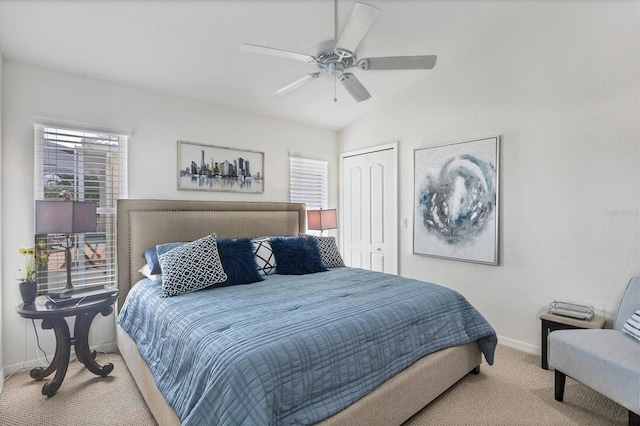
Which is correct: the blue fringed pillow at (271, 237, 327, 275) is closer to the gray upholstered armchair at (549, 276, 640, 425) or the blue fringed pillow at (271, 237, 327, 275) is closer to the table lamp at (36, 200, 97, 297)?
the table lamp at (36, 200, 97, 297)

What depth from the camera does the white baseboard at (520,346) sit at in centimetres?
298

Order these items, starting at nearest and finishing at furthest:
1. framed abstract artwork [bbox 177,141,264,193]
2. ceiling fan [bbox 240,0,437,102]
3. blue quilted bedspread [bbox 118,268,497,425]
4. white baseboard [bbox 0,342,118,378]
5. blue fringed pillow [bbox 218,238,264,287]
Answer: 1. blue quilted bedspread [bbox 118,268,497,425]
2. ceiling fan [bbox 240,0,437,102]
3. white baseboard [bbox 0,342,118,378]
4. blue fringed pillow [bbox 218,238,264,287]
5. framed abstract artwork [bbox 177,141,264,193]

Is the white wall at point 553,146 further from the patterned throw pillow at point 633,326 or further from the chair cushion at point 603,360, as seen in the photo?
the chair cushion at point 603,360

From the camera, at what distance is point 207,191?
367cm

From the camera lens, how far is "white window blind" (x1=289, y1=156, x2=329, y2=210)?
4.50m

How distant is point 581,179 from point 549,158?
0.31m

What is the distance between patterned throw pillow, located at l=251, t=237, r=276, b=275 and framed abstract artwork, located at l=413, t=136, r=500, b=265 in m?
1.84

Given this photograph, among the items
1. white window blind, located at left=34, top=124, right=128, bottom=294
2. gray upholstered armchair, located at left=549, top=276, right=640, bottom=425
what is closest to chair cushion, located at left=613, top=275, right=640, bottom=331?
gray upholstered armchair, located at left=549, top=276, right=640, bottom=425

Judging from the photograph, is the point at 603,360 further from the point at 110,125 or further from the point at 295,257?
the point at 110,125

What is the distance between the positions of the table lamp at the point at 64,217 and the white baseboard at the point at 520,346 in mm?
3844

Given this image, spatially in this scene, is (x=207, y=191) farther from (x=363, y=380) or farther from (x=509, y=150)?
(x=509, y=150)

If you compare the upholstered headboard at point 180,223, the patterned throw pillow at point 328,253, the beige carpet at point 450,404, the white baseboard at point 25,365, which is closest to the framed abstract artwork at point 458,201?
the patterned throw pillow at point 328,253

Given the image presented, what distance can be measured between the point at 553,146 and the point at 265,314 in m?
2.91

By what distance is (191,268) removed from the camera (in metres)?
2.45
